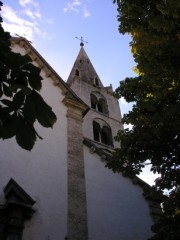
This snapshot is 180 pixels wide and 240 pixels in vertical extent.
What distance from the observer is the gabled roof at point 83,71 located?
3345 cm

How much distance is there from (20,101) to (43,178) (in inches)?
350

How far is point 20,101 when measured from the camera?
8.21 ft

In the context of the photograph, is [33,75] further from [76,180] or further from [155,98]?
[76,180]

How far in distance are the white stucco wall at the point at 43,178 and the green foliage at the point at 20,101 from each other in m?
6.75

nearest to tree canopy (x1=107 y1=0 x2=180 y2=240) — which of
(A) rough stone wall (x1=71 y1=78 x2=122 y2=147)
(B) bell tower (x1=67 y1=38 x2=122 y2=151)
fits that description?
(B) bell tower (x1=67 y1=38 x2=122 y2=151)

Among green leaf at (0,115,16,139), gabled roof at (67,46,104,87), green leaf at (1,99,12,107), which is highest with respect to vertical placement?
gabled roof at (67,46,104,87)

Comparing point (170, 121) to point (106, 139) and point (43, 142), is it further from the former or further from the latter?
point (106, 139)

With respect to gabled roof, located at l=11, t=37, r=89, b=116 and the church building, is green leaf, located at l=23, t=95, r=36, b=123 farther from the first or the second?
gabled roof, located at l=11, t=37, r=89, b=116

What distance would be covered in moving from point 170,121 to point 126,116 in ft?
4.86

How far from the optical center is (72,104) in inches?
564

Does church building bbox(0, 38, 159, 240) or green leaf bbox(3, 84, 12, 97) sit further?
church building bbox(0, 38, 159, 240)

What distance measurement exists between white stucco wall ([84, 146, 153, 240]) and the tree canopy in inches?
110

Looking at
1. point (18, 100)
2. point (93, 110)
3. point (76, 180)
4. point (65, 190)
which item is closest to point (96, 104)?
point (93, 110)

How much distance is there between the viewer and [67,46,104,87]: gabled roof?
33.4m
